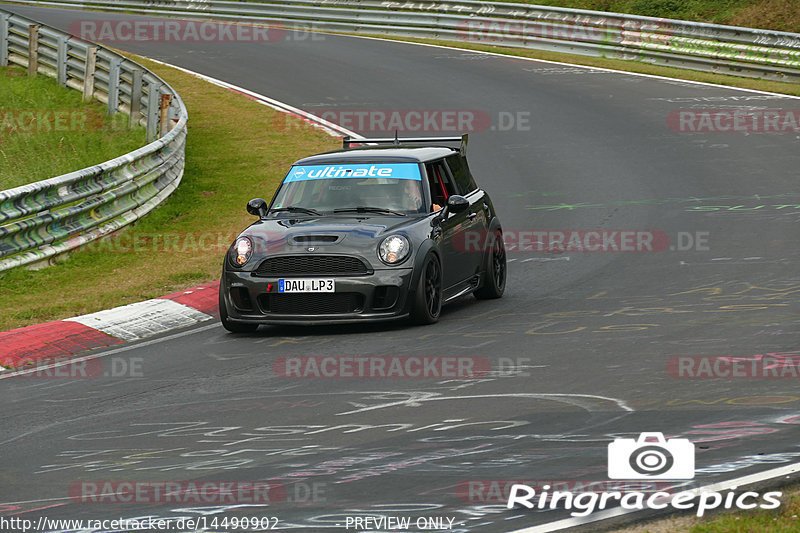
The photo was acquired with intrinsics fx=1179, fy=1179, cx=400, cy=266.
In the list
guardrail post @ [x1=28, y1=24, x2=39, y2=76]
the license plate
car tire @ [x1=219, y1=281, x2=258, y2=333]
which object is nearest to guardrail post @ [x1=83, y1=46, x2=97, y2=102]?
guardrail post @ [x1=28, y1=24, x2=39, y2=76]

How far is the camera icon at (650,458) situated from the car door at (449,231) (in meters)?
4.84

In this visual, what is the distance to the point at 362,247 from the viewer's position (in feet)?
33.0

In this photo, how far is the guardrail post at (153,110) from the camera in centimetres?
1941

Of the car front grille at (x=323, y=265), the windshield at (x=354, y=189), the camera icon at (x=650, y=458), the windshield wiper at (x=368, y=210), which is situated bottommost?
the car front grille at (x=323, y=265)

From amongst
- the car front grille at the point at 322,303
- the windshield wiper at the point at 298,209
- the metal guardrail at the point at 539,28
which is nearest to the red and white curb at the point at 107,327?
the windshield wiper at the point at 298,209

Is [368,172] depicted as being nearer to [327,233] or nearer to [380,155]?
[380,155]

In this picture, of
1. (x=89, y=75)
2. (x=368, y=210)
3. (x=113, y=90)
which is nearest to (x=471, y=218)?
(x=368, y=210)

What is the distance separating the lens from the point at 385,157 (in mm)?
11414

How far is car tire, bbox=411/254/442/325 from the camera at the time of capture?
→ 1005 cm

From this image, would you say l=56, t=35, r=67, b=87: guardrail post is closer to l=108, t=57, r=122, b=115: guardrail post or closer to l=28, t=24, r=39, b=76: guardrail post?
l=28, t=24, r=39, b=76: guardrail post

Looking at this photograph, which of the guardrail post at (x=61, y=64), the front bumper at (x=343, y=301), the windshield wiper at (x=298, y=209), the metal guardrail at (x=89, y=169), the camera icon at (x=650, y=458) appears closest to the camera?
the camera icon at (x=650, y=458)

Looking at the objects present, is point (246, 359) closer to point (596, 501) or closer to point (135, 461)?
point (135, 461)

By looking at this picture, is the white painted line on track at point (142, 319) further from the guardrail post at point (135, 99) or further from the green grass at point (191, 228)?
the guardrail post at point (135, 99)

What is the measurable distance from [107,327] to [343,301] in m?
2.23
